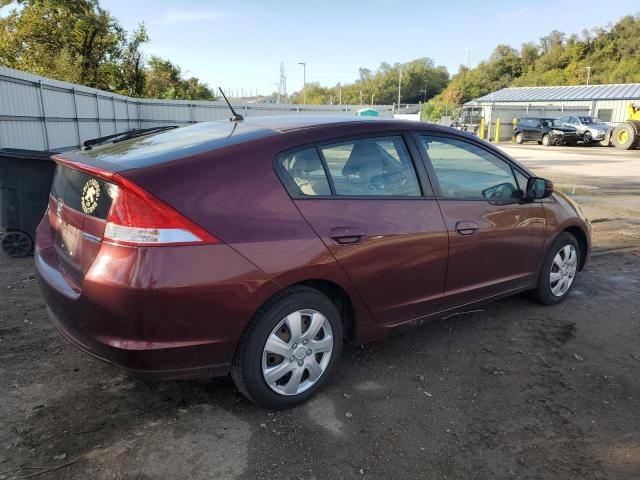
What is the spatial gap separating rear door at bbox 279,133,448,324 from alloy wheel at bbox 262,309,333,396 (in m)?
0.35

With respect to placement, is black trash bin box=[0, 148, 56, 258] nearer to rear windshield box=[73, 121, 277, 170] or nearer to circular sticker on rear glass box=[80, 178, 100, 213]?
rear windshield box=[73, 121, 277, 170]

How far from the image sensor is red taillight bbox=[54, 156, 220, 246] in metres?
2.40

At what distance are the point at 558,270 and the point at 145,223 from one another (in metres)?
3.58

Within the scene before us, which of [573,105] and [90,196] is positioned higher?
[573,105]

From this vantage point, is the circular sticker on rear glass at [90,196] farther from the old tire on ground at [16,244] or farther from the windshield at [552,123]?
the windshield at [552,123]

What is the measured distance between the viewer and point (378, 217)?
10.2ft

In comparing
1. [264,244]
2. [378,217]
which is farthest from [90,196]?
[378,217]

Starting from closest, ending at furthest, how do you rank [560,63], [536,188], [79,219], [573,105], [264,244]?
1. [264,244]
2. [79,219]
3. [536,188]
4. [573,105]
5. [560,63]

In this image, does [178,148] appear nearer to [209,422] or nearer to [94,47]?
[209,422]

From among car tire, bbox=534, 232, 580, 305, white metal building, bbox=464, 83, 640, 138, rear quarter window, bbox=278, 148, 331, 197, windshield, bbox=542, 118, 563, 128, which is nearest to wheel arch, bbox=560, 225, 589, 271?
car tire, bbox=534, 232, 580, 305

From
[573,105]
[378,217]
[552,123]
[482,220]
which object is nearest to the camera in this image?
[378,217]

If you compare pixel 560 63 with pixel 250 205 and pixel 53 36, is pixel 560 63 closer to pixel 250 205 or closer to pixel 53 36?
pixel 53 36

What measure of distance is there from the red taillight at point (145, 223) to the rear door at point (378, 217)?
62cm

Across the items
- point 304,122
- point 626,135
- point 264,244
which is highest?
point 304,122
